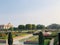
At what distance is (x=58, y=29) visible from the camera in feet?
13.4

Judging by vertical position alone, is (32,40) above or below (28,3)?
below

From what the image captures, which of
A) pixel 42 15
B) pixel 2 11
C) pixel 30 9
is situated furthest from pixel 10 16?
pixel 42 15

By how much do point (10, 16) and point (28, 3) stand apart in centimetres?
65

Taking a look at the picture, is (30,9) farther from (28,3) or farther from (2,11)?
(2,11)

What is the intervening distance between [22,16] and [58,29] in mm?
1112

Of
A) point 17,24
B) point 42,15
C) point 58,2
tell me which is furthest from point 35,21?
point 58,2

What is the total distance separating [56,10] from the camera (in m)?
4.09

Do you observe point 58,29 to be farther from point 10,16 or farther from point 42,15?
point 10,16

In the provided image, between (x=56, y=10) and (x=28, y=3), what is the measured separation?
0.83m

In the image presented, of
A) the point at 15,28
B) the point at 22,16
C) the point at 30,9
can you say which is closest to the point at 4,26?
the point at 15,28

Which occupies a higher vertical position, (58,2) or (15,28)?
(58,2)

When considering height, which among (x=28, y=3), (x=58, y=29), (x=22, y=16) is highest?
(x=28, y=3)

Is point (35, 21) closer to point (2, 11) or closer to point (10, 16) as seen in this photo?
point (10, 16)

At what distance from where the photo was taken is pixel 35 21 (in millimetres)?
4129
